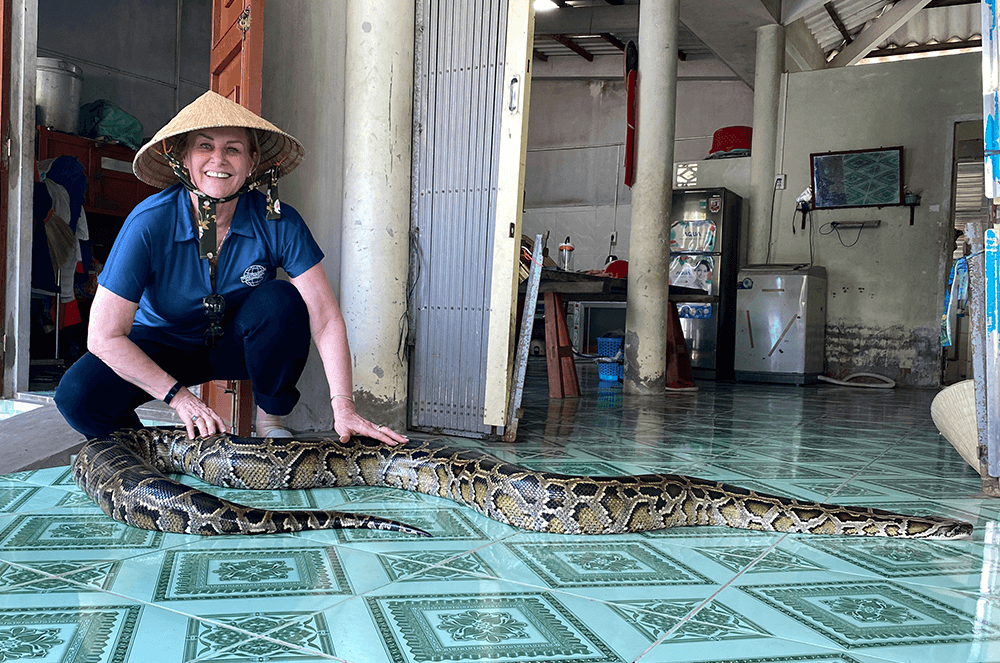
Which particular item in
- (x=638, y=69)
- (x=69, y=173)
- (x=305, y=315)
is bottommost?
(x=305, y=315)

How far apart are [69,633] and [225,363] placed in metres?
1.86

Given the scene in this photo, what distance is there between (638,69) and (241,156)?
614 cm

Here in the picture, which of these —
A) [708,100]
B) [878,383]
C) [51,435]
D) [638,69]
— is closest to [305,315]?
[51,435]

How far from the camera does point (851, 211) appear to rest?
34.4ft

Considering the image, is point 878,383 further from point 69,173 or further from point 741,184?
point 69,173

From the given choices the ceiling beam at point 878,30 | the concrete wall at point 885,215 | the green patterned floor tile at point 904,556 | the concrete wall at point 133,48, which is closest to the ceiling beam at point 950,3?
the ceiling beam at point 878,30

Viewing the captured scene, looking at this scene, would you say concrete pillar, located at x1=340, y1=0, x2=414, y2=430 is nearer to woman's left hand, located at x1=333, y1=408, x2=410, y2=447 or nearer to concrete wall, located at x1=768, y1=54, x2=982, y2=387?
woman's left hand, located at x1=333, y1=408, x2=410, y2=447

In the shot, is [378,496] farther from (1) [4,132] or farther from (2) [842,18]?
(2) [842,18]

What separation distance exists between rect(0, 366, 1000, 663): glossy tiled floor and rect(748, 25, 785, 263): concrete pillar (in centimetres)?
833

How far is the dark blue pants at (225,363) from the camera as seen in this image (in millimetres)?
2967

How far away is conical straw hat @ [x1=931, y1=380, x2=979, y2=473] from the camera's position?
3.48m

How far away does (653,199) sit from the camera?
800 centimetres

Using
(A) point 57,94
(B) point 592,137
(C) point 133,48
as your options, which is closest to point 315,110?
(A) point 57,94

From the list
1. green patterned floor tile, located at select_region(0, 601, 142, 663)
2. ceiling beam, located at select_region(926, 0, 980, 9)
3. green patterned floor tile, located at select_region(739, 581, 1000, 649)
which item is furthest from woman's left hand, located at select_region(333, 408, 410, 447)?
ceiling beam, located at select_region(926, 0, 980, 9)
